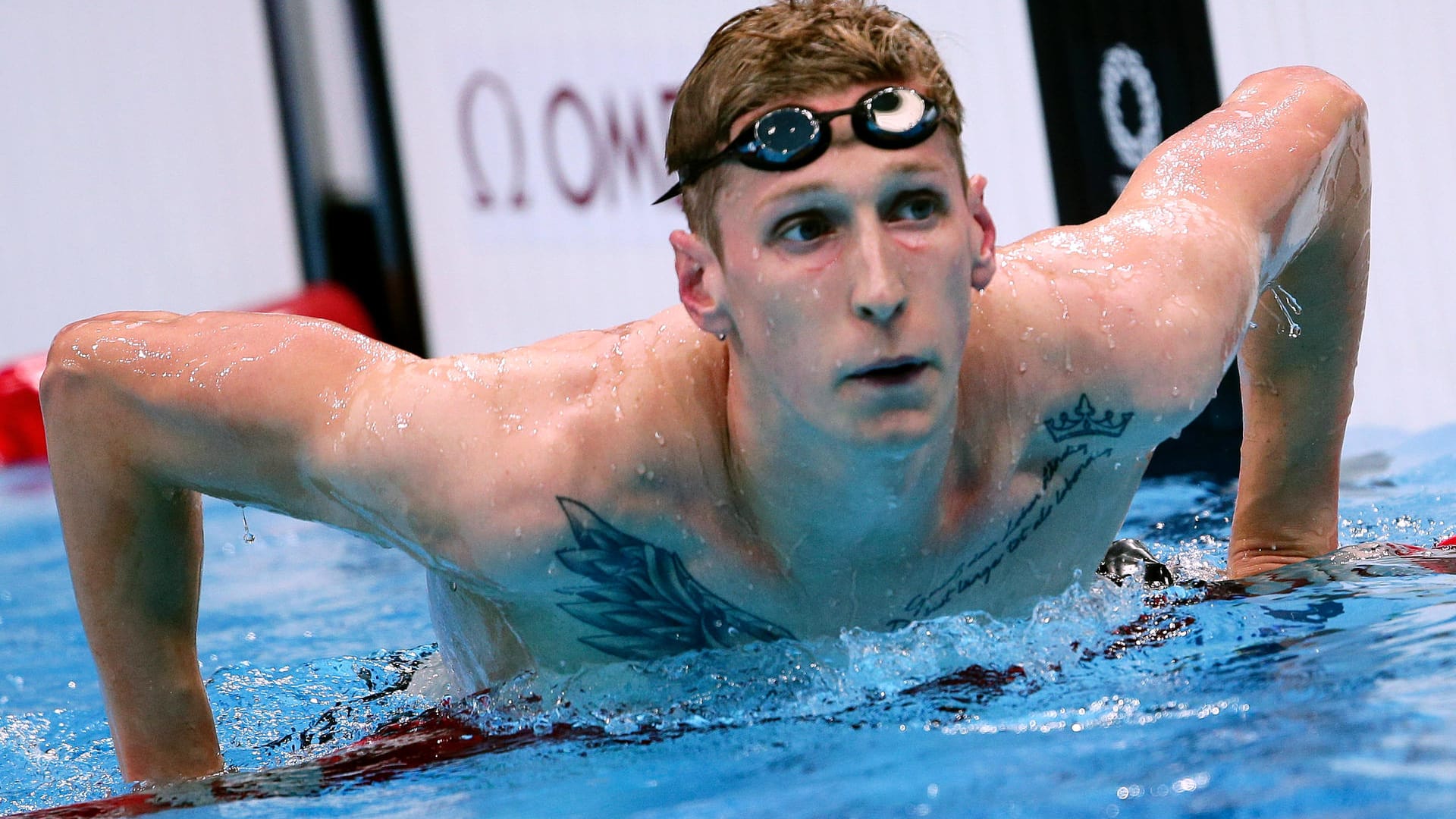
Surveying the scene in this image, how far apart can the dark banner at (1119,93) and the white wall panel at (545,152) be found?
153cm

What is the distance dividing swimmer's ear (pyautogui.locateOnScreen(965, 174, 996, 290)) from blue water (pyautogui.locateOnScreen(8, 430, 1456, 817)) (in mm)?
529

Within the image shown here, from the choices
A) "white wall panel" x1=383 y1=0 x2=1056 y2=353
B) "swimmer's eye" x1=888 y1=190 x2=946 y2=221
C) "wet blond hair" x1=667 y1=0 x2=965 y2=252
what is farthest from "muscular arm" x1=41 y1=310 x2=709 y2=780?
"white wall panel" x1=383 y1=0 x2=1056 y2=353

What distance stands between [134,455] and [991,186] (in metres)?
4.29

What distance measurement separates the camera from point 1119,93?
5.47m

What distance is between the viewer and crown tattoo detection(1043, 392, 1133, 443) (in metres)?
2.17

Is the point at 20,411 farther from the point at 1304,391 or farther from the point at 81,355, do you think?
Result: the point at 1304,391

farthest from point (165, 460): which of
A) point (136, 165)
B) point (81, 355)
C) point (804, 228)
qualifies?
point (136, 165)

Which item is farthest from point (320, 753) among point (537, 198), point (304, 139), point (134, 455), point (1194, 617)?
point (304, 139)

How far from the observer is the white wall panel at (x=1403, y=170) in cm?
498

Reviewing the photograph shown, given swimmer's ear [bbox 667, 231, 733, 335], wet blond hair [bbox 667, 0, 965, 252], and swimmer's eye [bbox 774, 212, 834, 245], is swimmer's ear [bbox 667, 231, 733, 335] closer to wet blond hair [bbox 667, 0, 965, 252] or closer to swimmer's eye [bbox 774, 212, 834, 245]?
wet blond hair [bbox 667, 0, 965, 252]

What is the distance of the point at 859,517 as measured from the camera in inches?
82.6

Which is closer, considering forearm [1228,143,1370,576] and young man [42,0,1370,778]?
young man [42,0,1370,778]

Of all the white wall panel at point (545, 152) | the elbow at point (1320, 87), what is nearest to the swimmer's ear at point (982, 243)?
the elbow at point (1320, 87)

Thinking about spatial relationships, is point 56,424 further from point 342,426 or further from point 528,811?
point 528,811
